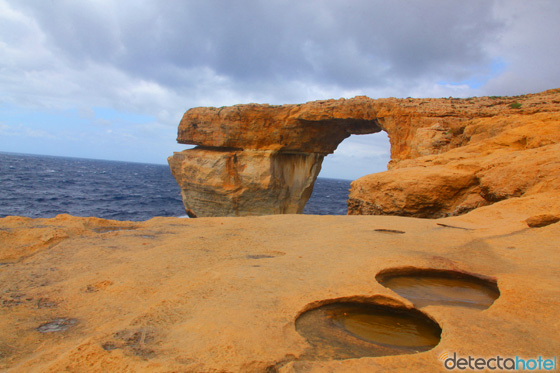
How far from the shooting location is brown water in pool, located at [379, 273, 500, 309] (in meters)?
3.03

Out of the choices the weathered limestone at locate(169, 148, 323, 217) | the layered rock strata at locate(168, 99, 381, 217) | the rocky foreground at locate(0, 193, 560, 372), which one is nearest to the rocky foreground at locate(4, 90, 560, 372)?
the rocky foreground at locate(0, 193, 560, 372)

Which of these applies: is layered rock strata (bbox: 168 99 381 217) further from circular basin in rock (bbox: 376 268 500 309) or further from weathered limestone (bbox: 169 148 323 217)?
circular basin in rock (bbox: 376 268 500 309)

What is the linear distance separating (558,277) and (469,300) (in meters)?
0.82

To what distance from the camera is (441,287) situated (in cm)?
344

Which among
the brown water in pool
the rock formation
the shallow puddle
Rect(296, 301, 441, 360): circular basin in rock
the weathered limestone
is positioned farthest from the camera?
the weathered limestone

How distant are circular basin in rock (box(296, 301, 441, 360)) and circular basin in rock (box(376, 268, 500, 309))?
273 mm

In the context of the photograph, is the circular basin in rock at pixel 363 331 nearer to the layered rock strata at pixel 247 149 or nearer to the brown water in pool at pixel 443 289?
the brown water in pool at pixel 443 289

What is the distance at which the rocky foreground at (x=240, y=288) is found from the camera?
1985mm

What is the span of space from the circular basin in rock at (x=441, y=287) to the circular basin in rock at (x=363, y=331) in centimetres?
27

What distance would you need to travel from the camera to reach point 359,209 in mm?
9828

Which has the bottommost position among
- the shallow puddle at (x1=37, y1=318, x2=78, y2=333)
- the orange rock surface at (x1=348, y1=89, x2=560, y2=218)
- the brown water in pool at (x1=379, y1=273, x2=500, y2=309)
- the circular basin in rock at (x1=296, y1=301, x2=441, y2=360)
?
the shallow puddle at (x1=37, y1=318, x2=78, y2=333)

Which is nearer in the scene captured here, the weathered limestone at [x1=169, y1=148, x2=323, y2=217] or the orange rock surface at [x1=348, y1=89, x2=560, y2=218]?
the orange rock surface at [x1=348, y1=89, x2=560, y2=218]

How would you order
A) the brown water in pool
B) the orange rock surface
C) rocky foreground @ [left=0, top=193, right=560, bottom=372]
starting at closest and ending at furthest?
1. rocky foreground @ [left=0, top=193, right=560, bottom=372]
2. the brown water in pool
3. the orange rock surface

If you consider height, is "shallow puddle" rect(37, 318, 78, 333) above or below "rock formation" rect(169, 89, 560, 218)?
below
